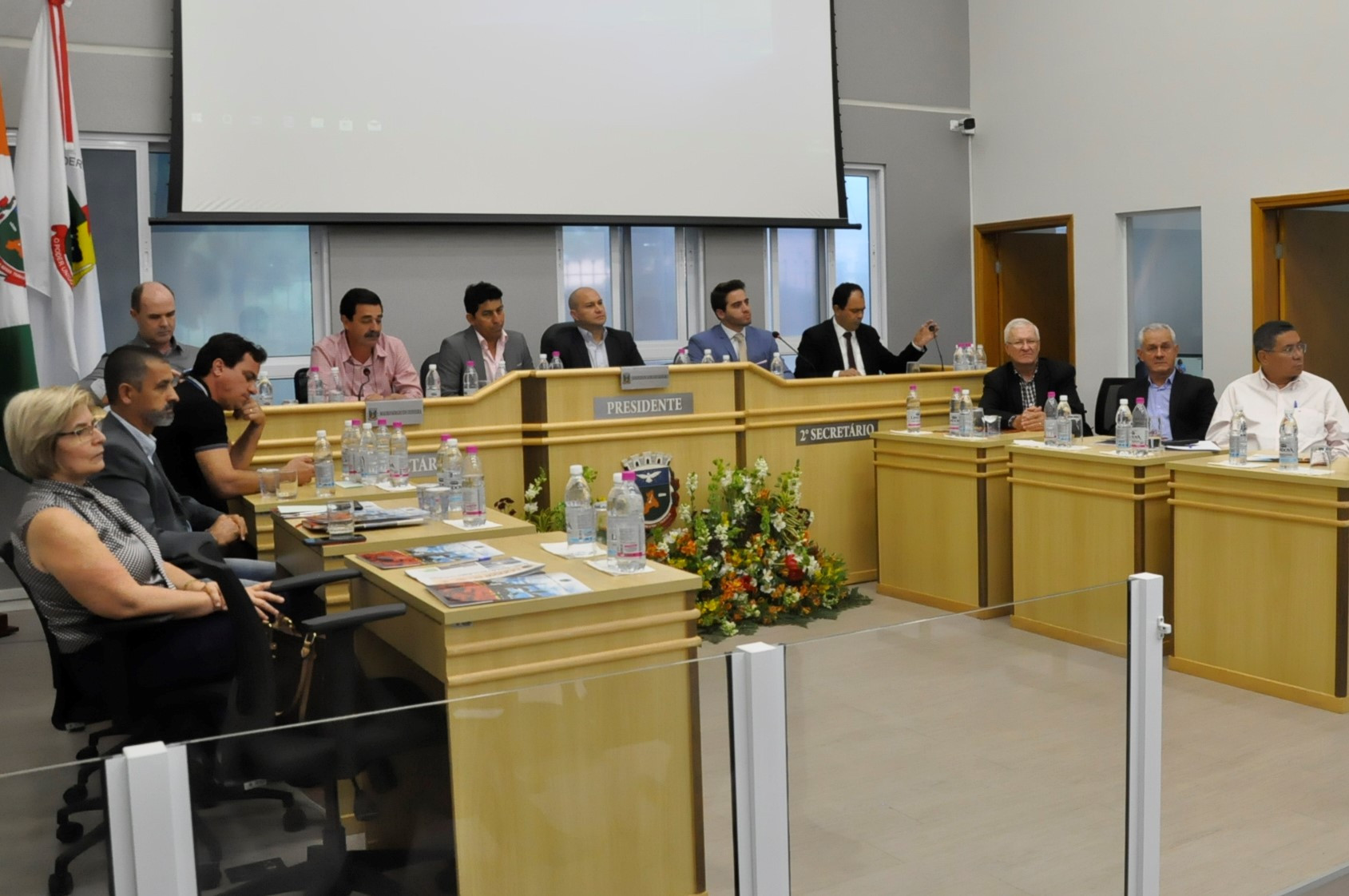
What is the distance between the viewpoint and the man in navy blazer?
7219 mm

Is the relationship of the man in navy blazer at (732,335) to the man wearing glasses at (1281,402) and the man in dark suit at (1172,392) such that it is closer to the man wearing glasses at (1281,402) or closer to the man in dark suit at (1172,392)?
the man in dark suit at (1172,392)

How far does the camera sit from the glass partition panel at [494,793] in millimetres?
1734

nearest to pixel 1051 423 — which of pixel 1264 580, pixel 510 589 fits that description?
pixel 1264 580

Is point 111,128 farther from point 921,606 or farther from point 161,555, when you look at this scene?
point 921,606

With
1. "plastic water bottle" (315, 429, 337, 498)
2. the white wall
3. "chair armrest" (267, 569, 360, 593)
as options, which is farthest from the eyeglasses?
the white wall

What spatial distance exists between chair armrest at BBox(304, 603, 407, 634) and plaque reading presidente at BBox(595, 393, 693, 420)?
10.3 ft

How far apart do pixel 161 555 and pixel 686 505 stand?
9.79ft

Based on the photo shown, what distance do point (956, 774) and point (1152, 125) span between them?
7434 millimetres

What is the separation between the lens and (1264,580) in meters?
4.52

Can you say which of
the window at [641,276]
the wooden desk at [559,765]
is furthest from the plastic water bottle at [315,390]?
the wooden desk at [559,765]

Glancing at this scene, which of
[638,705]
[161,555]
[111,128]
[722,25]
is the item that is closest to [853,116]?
[722,25]

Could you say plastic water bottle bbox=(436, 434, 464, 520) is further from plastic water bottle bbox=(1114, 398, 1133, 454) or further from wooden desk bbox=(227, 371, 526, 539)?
plastic water bottle bbox=(1114, 398, 1133, 454)

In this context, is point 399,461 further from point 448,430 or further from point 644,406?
point 644,406

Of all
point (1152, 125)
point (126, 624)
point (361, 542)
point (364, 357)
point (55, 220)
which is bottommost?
point (126, 624)
